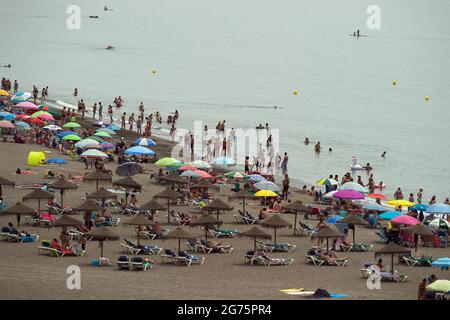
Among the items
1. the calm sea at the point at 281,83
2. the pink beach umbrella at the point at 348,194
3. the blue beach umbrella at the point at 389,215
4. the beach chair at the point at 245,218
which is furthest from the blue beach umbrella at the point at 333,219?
the calm sea at the point at 281,83

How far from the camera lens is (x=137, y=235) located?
2859cm

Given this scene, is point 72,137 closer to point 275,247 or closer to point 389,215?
point 389,215

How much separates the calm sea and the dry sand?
21107 millimetres

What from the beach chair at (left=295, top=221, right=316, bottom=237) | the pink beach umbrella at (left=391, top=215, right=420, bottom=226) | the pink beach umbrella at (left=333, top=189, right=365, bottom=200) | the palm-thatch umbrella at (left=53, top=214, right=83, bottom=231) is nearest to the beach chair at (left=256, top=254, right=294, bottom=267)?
the beach chair at (left=295, top=221, right=316, bottom=237)

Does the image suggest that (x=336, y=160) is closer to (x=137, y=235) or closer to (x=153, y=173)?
(x=153, y=173)

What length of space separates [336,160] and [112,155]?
16.3 m

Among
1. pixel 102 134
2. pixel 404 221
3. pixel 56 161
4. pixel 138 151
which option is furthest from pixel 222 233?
pixel 102 134

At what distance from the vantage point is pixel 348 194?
34281 millimetres

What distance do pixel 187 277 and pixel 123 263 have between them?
5.45ft

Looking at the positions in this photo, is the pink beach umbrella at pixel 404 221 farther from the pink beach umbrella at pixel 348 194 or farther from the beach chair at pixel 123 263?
the beach chair at pixel 123 263

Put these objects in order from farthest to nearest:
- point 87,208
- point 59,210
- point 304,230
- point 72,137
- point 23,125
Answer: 1. point 23,125
2. point 72,137
3. point 304,230
4. point 59,210
5. point 87,208

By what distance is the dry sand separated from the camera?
71.3ft

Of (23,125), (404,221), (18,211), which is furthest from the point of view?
(23,125)

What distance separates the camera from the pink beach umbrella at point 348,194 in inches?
1340
